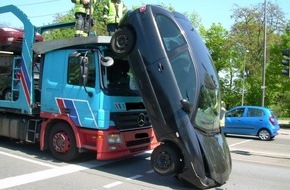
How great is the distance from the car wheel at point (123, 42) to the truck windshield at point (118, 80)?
1.73 feet

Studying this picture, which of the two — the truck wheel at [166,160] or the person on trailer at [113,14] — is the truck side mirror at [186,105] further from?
the person on trailer at [113,14]

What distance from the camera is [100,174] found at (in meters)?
7.88

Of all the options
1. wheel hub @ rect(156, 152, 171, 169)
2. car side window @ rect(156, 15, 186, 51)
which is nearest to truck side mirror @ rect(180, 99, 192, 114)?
wheel hub @ rect(156, 152, 171, 169)

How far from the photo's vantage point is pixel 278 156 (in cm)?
1196

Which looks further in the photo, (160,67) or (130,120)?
(130,120)

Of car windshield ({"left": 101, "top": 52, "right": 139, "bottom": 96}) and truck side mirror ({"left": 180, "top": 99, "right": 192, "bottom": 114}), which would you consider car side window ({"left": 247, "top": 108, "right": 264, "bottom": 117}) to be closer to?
car windshield ({"left": 101, "top": 52, "right": 139, "bottom": 96})

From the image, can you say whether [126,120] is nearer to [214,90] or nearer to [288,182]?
[214,90]

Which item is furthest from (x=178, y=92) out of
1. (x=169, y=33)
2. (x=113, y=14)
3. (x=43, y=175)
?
(x=113, y=14)

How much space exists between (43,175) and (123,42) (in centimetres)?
295

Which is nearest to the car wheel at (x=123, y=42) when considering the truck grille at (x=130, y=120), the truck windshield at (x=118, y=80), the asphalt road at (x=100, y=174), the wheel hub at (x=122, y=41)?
the wheel hub at (x=122, y=41)

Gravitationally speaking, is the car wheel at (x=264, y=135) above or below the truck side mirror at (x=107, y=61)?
below

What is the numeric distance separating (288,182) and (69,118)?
4.66 metres

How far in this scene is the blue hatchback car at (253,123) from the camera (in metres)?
17.2

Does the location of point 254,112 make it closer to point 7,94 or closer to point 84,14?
point 84,14
